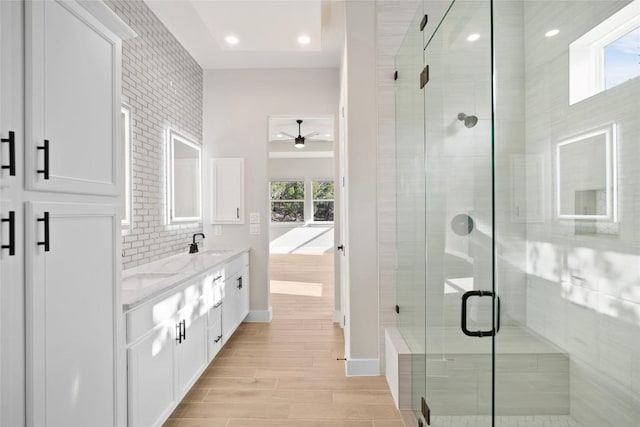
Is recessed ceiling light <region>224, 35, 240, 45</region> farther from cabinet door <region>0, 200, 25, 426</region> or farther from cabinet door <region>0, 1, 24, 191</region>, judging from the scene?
cabinet door <region>0, 200, 25, 426</region>

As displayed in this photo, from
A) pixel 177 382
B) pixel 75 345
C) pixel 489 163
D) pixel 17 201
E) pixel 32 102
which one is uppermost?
pixel 32 102

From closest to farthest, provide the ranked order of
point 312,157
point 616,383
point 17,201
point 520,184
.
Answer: point 17,201
point 616,383
point 520,184
point 312,157

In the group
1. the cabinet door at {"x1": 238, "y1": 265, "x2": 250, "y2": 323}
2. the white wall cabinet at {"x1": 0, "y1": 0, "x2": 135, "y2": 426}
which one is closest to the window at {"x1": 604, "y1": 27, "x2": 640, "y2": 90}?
the white wall cabinet at {"x1": 0, "y1": 0, "x2": 135, "y2": 426}

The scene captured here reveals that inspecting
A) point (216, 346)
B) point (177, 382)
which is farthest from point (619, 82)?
point (216, 346)

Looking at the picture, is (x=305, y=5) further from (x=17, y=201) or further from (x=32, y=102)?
(x=17, y=201)

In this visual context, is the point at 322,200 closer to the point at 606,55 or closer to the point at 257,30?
the point at 257,30

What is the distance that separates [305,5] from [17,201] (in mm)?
2579

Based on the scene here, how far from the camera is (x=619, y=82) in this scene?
1.33m

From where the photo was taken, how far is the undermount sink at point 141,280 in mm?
2084

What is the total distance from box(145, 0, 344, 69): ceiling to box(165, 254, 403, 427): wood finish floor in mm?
2892

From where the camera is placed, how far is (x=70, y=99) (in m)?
1.29

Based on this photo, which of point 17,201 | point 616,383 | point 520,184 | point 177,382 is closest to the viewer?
point 17,201

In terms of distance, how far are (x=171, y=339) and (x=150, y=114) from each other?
1.86 metres

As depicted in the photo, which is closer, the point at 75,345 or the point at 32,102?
the point at 32,102
